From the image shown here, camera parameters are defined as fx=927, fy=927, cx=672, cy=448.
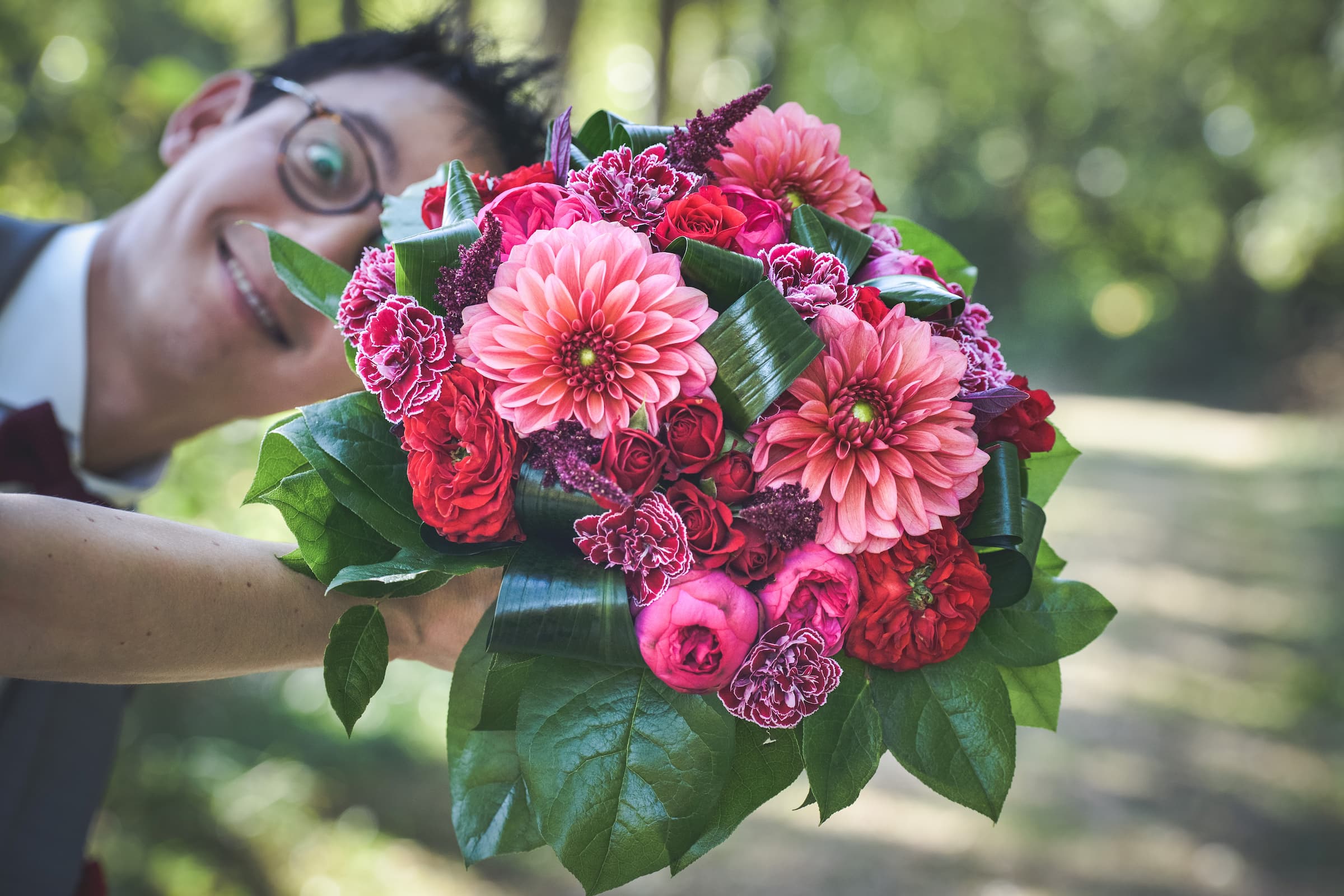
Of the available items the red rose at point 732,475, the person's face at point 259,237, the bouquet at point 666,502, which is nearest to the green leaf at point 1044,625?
the bouquet at point 666,502

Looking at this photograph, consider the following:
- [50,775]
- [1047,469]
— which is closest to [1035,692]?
[1047,469]

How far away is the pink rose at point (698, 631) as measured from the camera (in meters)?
1.00

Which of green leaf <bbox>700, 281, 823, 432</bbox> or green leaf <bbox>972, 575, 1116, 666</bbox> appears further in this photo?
green leaf <bbox>972, 575, 1116, 666</bbox>

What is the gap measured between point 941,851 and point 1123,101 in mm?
22112

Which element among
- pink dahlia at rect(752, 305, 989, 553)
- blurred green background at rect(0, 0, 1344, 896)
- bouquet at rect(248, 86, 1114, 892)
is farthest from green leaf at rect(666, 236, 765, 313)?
blurred green background at rect(0, 0, 1344, 896)

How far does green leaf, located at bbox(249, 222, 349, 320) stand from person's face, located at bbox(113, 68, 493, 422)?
23.2 inches

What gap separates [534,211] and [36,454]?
138 centimetres

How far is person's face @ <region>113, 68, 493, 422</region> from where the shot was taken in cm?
200

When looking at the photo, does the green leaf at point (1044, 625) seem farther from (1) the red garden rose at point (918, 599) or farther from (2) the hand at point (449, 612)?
(2) the hand at point (449, 612)

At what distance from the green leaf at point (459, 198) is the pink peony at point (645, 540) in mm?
461

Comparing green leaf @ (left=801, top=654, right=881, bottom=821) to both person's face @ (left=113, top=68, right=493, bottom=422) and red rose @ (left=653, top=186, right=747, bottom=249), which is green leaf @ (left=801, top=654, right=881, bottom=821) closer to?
red rose @ (left=653, top=186, right=747, bottom=249)

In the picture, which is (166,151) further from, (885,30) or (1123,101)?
(1123,101)

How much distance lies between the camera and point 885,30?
14.9 m

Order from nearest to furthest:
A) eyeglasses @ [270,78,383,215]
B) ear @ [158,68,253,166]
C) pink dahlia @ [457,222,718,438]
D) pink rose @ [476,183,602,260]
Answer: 1. pink dahlia @ [457,222,718,438]
2. pink rose @ [476,183,602,260]
3. eyeglasses @ [270,78,383,215]
4. ear @ [158,68,253,166]
